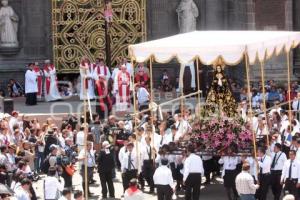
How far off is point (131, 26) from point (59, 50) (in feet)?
9.61

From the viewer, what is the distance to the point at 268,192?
2689cm

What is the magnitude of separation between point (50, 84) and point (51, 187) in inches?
657

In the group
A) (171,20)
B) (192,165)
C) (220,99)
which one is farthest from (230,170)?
(171,20)

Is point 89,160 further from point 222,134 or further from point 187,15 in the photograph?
point 187,15

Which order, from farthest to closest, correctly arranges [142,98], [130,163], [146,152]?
[142,98]
[146,152]
[130,163]

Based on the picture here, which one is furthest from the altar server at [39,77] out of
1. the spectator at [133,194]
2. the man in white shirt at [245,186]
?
the spectator at [133,194]

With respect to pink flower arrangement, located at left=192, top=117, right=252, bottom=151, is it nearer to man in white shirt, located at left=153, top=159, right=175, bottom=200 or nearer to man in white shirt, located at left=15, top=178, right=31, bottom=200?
man in white shirt, located at left=153, top=159, right=175, bottom=200

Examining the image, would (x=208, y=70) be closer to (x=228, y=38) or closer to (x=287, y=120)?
(x=287, y=120)

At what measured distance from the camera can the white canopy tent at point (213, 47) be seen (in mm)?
24750

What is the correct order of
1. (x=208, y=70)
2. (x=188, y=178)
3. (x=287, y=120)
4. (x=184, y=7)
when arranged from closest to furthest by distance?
(x=188, y=178)
(x=287, y=120)
(x=208, y=70)
(x=184, y=7)

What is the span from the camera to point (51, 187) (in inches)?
891

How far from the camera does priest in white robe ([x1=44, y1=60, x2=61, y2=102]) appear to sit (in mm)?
39000

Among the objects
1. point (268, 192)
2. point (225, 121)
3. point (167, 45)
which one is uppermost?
point (167, 45)

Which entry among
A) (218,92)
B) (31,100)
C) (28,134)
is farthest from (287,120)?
(31,100)
